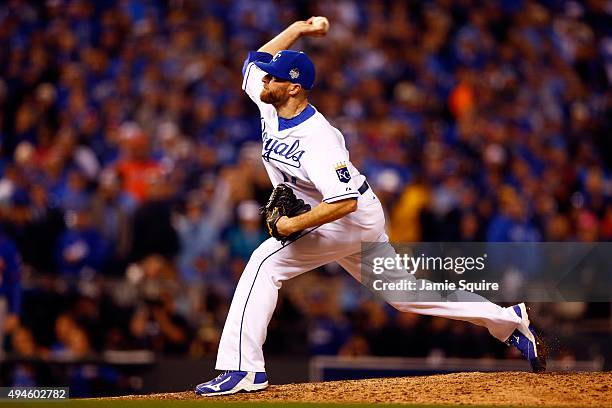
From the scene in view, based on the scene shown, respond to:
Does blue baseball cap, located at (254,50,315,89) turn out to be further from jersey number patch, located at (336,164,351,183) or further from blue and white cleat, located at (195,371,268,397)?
blue and white cleat, located at (195,371,268,397)

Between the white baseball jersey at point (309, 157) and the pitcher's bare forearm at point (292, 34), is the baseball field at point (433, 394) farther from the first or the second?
the pitcher's bare forearm at point (292, 34)

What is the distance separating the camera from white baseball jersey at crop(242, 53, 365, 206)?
5.71 meters

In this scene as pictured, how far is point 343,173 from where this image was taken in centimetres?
573

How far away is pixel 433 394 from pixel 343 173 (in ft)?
4.33

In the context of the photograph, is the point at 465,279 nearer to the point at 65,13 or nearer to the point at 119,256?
the point at 119,256

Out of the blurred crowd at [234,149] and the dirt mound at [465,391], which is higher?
the blurred crowd at [234,149]

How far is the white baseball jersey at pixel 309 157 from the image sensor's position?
18.7 feet

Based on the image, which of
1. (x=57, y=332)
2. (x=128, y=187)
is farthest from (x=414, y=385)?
(x=128, y=187)

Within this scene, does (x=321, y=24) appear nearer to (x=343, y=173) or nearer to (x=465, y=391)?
(x=343, y=173)

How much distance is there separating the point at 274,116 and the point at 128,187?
5339 millimetres

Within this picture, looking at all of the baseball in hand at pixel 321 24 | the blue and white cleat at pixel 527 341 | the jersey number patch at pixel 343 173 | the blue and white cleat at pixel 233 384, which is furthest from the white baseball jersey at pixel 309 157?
the blue and white cleat at pixel 527 341

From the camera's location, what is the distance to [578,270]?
24.2ft

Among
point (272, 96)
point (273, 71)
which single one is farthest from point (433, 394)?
point (273, 71)

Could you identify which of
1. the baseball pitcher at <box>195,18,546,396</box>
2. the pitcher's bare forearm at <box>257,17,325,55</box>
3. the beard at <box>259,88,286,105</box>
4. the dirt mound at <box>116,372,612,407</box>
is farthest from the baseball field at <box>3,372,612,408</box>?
the pitcher's bare forearm at <box>257,17,325,55</box>
